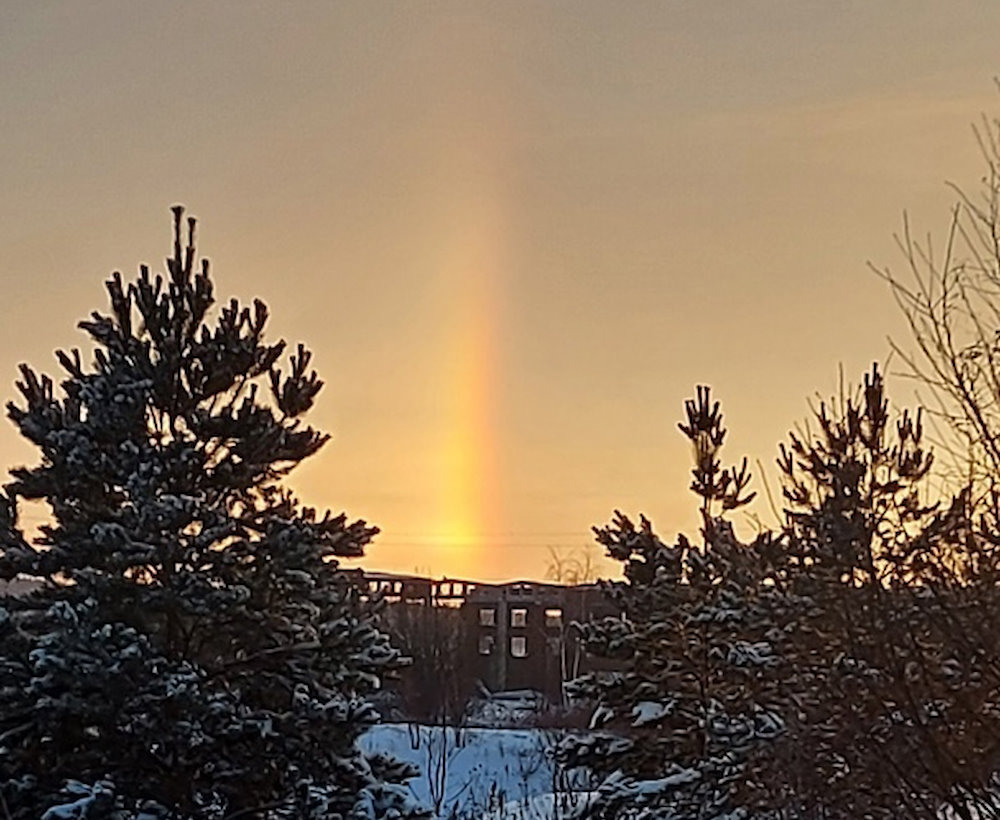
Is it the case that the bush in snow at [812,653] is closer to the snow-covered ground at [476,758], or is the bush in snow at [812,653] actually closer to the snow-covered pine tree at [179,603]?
the snow-covered pine tree at [179,603]

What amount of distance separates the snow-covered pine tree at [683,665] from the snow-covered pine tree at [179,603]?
13.3 feet

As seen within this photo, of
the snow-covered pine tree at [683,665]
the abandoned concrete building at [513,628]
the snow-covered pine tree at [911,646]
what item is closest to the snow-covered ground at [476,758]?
the snow-covered pine tree at [683,665]

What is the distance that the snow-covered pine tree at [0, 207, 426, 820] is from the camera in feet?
35.6

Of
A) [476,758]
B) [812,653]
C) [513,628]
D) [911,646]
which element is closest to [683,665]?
[812,653]

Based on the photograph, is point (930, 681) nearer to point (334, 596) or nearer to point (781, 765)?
point (781, 765)

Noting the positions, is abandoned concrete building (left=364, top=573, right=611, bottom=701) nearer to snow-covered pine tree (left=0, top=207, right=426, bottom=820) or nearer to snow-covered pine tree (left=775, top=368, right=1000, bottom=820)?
snow-covered pine tree (left=0, top=207, right=426, bottom=820)

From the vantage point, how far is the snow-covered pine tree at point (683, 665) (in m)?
14.7

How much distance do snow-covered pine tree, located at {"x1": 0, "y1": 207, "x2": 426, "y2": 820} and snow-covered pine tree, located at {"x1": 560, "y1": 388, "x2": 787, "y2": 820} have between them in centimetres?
407

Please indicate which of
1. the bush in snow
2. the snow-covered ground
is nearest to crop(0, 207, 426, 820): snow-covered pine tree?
the bush in snow

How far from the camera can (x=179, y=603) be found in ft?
36.5

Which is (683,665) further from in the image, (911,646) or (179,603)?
(911,646)

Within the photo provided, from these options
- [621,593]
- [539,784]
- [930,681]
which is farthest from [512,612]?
[930,681]

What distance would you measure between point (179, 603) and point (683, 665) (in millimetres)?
6487

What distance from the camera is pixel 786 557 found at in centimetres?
1120
